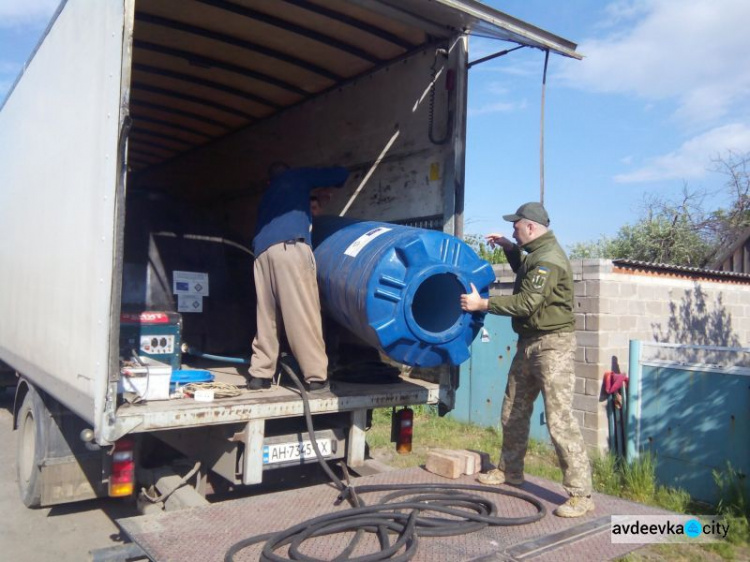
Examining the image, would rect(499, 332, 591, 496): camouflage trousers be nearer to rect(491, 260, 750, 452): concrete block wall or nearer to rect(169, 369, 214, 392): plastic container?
rect(169, 369, 214, 392): plastic container

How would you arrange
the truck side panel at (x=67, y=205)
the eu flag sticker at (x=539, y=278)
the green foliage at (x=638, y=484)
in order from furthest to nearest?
1. the green foliage at (x=638, y=484)
2. the eu flag sticker at (x=539, y=278)
3. the truck side panel at (x=67, y=205)

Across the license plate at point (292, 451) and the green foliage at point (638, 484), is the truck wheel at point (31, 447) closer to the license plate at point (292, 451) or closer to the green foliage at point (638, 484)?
the license plate at point (292, 451)

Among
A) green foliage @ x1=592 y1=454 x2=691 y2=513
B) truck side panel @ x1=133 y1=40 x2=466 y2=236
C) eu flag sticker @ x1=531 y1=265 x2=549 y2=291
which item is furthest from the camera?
green foliage @ x1=592 y1=454 x2=691 y2=513

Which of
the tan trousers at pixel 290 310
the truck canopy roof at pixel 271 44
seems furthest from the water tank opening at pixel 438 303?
the truck canopy roof at pixel 271 44

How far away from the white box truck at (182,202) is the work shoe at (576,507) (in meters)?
1.21

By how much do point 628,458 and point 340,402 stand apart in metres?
3.71

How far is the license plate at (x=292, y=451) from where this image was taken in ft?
12.1

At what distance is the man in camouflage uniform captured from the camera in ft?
12.1

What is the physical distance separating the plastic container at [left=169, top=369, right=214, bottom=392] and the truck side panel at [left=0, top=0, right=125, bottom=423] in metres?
0.54

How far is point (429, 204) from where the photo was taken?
4824 mm

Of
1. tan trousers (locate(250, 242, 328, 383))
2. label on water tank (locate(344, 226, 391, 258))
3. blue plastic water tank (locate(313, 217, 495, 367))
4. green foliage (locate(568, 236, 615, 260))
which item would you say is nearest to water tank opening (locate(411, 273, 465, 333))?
blue plastic water tank (locate(313, 217, 495, 367))

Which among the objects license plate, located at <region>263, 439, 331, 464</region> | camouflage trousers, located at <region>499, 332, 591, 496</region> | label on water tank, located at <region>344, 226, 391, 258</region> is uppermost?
label on water tank, located at <region>344, 226, 391, 258</region>

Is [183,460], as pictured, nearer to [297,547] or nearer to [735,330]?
[297,547]

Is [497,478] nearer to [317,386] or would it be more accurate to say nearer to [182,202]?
[317,386]
